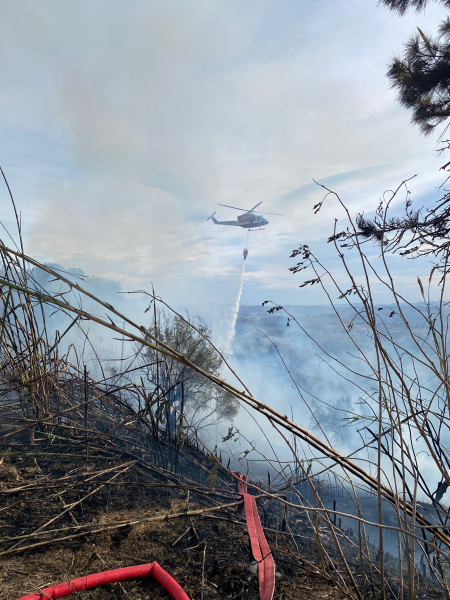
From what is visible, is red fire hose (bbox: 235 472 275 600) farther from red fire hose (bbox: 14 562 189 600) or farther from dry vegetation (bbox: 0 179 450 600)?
red fire hose (bbox: 14 562 189 600)

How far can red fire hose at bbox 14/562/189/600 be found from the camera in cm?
132

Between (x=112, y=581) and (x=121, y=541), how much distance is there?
389 millimetres

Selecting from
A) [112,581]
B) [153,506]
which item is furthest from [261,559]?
[153,506]

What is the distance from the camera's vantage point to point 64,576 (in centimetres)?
151

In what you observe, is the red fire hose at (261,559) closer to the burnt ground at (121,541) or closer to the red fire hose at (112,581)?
the burnt ground at (121,541)

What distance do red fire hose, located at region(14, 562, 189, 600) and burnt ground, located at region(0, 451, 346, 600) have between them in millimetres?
27

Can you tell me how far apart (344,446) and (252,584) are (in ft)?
158

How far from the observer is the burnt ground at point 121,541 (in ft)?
5.06

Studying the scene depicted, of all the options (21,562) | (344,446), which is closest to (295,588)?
(21,562)

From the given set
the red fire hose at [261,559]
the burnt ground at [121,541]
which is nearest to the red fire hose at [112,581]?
the burnt ground at [121,541]

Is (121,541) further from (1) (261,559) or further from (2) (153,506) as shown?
(1) (261,559)

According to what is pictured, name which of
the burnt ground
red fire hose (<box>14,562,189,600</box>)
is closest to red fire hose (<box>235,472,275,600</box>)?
the burnt ground

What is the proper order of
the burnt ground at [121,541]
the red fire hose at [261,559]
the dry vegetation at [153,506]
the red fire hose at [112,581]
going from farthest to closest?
the burnt ground at [121,541]
the red fire hose at [261,559]
the red fire hose at [112,581]
the dry vegetation at [153,506]

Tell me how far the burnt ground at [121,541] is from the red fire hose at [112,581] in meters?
0.03
